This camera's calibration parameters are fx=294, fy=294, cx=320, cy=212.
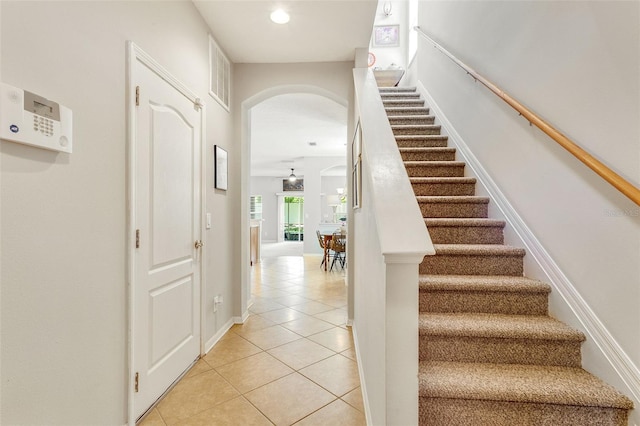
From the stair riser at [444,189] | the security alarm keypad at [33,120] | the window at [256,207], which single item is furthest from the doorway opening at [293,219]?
the security alarm keypad at [33,120]

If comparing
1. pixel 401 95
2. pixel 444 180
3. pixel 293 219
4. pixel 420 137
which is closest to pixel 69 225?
pixel 444 180

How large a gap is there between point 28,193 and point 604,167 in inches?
90.3

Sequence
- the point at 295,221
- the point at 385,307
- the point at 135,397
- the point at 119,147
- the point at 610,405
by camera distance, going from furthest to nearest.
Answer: the point at 295,221
the point at 135,397
the point at 119,147
the point at 610,405
the point at 385,307

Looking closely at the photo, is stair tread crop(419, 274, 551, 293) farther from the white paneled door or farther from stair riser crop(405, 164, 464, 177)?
the white paneled door

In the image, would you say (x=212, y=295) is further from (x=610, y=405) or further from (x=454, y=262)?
(x=610, y=405)

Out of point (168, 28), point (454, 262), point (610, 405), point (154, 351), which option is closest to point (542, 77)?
point (454, 262)

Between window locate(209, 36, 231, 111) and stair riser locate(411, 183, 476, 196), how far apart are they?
2.01 meters

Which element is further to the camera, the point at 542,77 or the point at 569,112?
the point at 542,77

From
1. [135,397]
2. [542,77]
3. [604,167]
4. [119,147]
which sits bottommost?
[135,397]

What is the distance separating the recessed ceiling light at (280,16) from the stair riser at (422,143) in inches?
63.4

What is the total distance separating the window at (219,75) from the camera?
2.63 m

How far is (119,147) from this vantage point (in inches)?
59.5

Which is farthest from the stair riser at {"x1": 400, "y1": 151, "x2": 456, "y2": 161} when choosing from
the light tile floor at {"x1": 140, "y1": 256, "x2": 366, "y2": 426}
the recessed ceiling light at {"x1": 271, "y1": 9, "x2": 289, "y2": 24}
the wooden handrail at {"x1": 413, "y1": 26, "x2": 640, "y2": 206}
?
the light tile floor at {"x1": 140, "y1": 256, "x2": 366, "y2": 426}

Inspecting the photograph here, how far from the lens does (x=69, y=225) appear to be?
1216 mm
